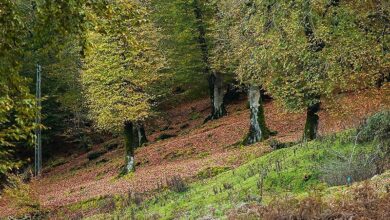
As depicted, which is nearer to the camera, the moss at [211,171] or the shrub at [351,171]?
the shrub at [351,171]

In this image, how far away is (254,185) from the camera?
12.7 m

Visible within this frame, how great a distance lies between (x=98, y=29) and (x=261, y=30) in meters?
9.23

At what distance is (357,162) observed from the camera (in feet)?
34.4

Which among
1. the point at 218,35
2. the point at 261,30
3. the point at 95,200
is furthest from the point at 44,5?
the point at 218,35

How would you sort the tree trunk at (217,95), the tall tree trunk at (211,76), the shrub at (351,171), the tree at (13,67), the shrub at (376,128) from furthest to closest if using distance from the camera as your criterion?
1. the tree trunk at (217,95)
2. the tall tree trunk at (211,76)
3. the shrub at (376,128)
4. the shrub at (351,171)
5. the tree at (13,67)

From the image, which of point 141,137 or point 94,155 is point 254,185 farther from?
point 94,155

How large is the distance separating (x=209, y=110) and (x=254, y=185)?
31.3 metres

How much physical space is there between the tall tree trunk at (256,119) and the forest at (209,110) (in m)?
0.07

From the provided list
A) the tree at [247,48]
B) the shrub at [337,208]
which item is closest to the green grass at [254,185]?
the shrub at [337,208]

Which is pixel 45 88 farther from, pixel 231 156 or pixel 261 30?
pixel 261 30

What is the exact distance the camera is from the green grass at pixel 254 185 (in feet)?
36.9

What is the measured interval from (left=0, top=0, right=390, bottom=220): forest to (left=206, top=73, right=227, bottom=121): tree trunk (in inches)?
4.1

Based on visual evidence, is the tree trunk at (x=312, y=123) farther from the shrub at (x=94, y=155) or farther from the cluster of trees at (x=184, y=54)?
the shrub at (x=94, y=155)

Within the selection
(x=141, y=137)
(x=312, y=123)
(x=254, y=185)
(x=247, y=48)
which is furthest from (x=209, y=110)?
(x=254, y=185)
